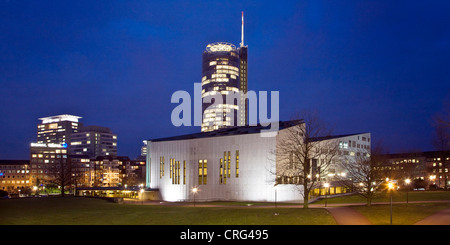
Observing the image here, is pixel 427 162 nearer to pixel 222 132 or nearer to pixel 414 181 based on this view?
pixel 414 181

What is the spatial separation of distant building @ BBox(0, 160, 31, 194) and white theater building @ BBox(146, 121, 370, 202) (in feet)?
425

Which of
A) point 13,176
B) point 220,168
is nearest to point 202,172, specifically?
point 220,168

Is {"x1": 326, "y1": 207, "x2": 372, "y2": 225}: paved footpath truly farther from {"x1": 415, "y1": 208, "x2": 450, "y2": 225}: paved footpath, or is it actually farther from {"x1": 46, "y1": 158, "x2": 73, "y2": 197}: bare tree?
{"x1": 46, "y1": 158, "x2": 73, "y2": 197}: bare tree

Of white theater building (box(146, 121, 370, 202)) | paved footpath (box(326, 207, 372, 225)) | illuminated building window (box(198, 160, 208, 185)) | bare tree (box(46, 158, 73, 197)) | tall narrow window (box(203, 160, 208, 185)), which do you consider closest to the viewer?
paved footpath (box(326, 207, 372, 225))

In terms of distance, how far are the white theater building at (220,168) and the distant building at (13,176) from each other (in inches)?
5101

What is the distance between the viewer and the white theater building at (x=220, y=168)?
245ft

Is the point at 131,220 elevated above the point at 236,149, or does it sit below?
below

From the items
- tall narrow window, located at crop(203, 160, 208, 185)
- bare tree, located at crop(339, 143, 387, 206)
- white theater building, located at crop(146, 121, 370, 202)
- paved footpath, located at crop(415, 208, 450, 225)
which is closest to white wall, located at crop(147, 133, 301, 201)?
white theater building, located at crop(146, 121, 370, 202)

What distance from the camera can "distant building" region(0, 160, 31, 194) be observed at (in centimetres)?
18938
